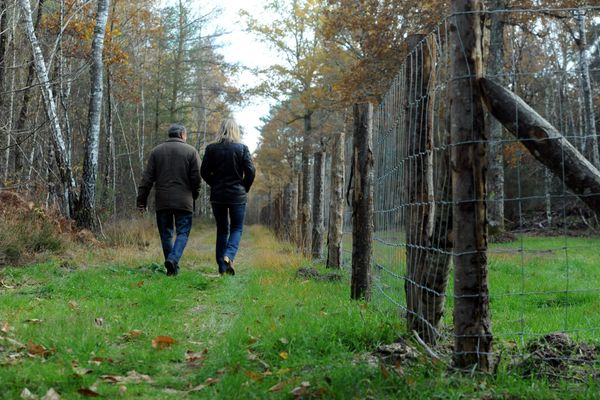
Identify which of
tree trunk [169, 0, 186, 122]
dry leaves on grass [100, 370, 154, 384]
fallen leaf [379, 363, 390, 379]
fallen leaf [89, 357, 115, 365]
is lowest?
dry leaves on grass [100, 370, 154, 384]

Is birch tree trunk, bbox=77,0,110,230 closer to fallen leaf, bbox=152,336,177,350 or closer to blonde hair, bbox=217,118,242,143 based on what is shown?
blonde hair, bbox=217,118,242,143

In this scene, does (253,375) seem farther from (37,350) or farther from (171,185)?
(171,185)

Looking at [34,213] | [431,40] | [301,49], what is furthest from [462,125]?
[301,49]

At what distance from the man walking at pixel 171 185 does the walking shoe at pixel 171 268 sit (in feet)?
1.27

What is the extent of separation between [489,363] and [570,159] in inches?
48.0

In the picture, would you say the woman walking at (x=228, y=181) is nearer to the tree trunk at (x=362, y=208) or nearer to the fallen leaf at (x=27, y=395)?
the tree trunk at (x=362, y=208)

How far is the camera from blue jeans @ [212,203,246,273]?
31.0ft

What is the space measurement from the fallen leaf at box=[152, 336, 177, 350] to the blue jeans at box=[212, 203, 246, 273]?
15.6 ft

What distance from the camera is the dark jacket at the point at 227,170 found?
9398 millimetres

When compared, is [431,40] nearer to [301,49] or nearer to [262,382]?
[262,382]

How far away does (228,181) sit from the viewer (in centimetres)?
941

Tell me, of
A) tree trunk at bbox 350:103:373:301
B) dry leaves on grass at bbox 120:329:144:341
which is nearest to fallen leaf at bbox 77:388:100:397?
dry leaves on grass at bbox 120:329:144:341

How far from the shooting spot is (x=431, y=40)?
4.34 metres

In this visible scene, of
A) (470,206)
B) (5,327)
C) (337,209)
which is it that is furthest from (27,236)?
(470,206)
